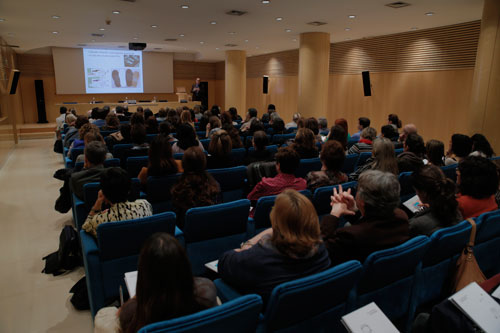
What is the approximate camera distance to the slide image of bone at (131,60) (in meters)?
18.5

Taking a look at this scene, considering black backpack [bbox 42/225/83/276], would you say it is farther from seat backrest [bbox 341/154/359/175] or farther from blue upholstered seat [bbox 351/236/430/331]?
seat backrest [bbox 341/154/359/175]

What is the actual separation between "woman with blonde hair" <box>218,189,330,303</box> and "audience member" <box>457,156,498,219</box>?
1.70 m

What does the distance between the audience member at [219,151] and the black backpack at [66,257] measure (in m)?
1.75

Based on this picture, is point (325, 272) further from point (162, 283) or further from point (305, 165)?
point (305, 165)

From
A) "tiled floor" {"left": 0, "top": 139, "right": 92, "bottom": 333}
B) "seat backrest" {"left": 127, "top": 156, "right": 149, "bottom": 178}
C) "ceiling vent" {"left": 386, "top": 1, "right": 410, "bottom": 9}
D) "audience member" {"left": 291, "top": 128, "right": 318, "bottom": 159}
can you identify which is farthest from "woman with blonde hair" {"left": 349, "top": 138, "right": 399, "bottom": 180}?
"ceiling vent" {"left": 386, "top": 1, "right": 410, "bottom": 9}

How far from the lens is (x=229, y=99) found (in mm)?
15211

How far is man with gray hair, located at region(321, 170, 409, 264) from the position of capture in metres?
2.04

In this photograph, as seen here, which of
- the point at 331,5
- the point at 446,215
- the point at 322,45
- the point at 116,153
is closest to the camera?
the point at 446,215

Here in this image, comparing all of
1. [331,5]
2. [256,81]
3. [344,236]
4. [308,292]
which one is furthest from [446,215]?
[256,81]

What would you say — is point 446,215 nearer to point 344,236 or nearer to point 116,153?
point 344,236

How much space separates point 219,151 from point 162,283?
10.1ft

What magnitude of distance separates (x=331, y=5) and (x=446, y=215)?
19.1ft

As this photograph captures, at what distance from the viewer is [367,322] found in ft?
5.32

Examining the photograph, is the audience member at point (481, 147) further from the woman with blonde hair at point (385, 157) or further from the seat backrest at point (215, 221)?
the seat backrest at point (215, 221)
